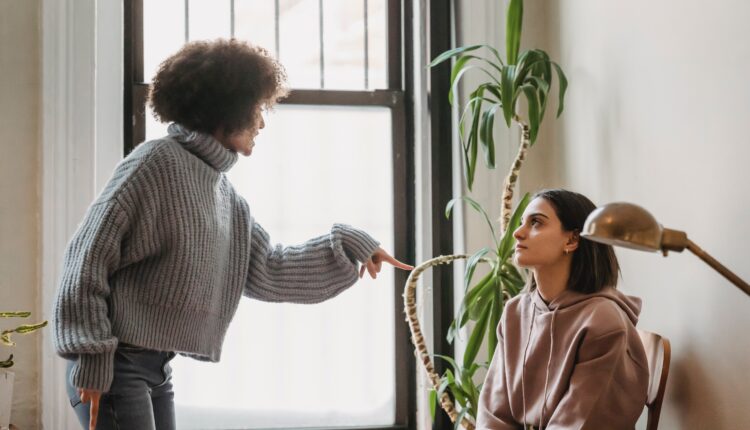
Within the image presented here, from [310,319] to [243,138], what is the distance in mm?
1249

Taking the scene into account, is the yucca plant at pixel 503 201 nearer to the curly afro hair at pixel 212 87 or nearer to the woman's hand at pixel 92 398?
the curly afro hair at pixel 212 87

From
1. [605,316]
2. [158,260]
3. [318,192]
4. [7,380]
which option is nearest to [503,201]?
[605,316]

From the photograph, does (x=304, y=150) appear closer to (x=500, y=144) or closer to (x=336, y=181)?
(x=336, y=181)

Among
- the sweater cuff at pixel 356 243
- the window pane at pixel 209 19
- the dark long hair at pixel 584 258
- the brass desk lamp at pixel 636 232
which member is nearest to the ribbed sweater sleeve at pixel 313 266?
the sweater cuff at pixel 356 243

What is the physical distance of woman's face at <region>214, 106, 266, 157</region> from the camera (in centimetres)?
218

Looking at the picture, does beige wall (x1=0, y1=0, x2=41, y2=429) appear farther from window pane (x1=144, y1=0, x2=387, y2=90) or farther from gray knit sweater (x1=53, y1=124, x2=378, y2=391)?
gray knit sweater (x1=53, y1=124, x2=378, y2=391)

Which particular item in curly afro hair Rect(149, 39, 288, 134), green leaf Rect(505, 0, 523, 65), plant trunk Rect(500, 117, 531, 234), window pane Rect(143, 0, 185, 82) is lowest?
plant trunk Rect(500, 117, 531, 234)

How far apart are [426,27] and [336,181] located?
Result: 0.68 m

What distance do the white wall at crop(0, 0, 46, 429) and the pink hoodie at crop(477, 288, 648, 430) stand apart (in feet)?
5.61

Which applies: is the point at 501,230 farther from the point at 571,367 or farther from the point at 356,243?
the point at 571,367

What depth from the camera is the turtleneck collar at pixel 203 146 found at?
6.91ft

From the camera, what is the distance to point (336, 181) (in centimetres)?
332

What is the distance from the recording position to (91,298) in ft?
6.10

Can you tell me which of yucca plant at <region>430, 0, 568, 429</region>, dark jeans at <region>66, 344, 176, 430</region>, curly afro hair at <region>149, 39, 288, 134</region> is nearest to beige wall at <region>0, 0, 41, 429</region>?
curly afro hair at <region>149, 39, 288, 134</region>
